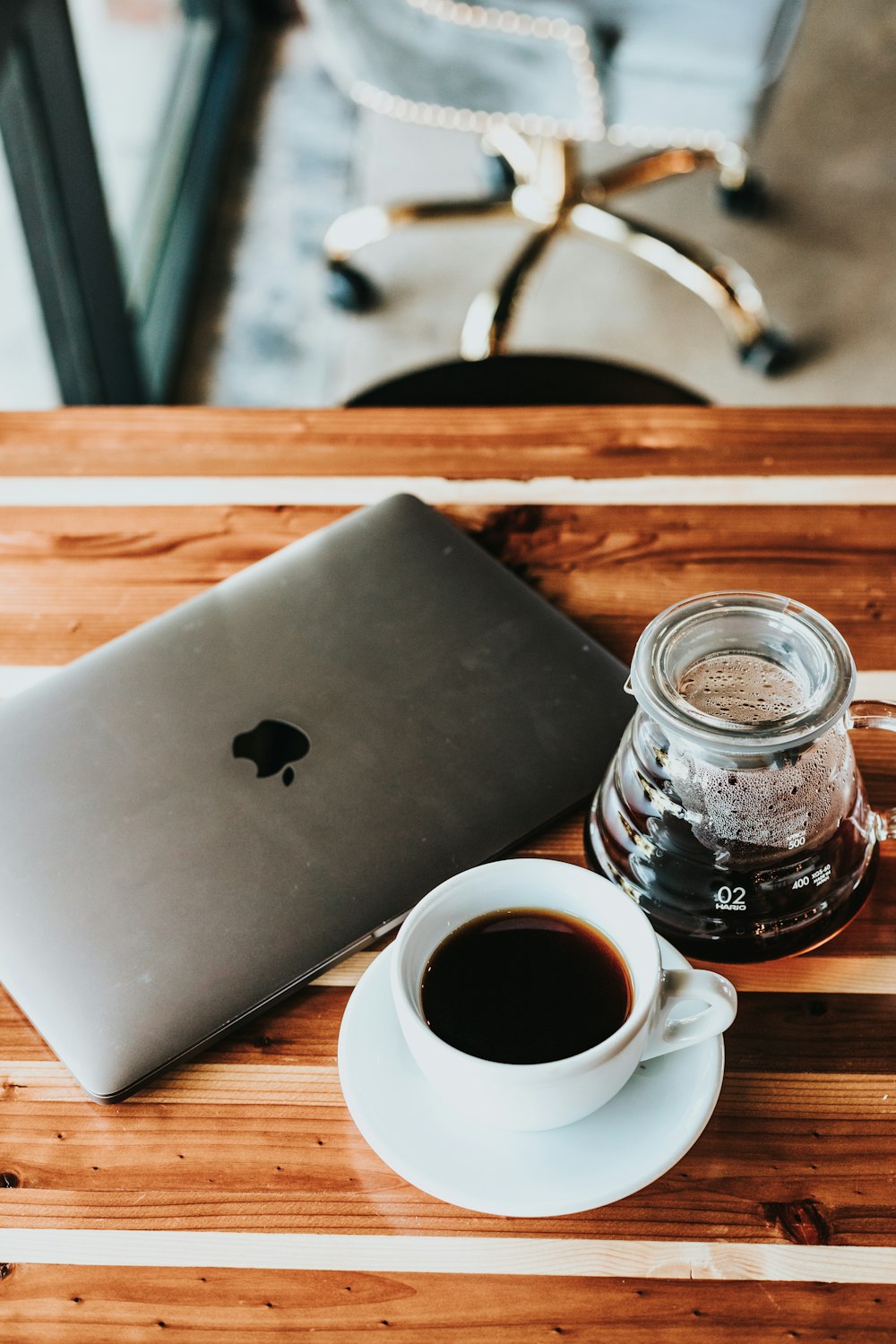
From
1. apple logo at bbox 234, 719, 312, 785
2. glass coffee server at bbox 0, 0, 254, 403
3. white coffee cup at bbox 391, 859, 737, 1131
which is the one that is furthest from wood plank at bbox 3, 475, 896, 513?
glass coffee server at bbox 0, 0, 254, 403

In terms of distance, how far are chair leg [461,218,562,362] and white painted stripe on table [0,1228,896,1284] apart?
166cm

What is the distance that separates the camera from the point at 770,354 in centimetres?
200

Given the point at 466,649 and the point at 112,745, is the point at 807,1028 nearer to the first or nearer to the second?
the point at 466,649

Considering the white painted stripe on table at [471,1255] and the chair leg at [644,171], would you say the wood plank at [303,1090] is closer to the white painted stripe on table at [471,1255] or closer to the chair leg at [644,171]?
the white painted stripe on table at [471,1255]

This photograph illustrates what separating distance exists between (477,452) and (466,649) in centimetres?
24

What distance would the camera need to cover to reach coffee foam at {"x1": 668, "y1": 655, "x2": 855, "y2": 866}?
1.66 feet

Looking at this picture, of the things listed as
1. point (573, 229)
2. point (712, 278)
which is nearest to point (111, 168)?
point (573, 229)

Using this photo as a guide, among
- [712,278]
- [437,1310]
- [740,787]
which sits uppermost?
[740,787]

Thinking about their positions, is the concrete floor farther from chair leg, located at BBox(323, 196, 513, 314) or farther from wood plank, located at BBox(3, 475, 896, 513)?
wood plank, located at BBox(3, 475, 896, 513)

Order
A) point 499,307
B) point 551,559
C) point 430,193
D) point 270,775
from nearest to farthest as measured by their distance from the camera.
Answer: point 270,775 → point 551,559 → point 499,307 → point 430,193

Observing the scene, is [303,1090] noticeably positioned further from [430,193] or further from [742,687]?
[430,193]

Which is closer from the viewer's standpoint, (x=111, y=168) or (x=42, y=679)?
(x=42, y=679)

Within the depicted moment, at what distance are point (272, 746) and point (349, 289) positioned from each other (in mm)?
1685

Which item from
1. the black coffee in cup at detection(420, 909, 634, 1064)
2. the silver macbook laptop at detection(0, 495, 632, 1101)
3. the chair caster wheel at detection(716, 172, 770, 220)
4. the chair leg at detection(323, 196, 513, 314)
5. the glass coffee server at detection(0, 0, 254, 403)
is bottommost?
the chair caster wheel at detection(716, 172, 770, 220)
